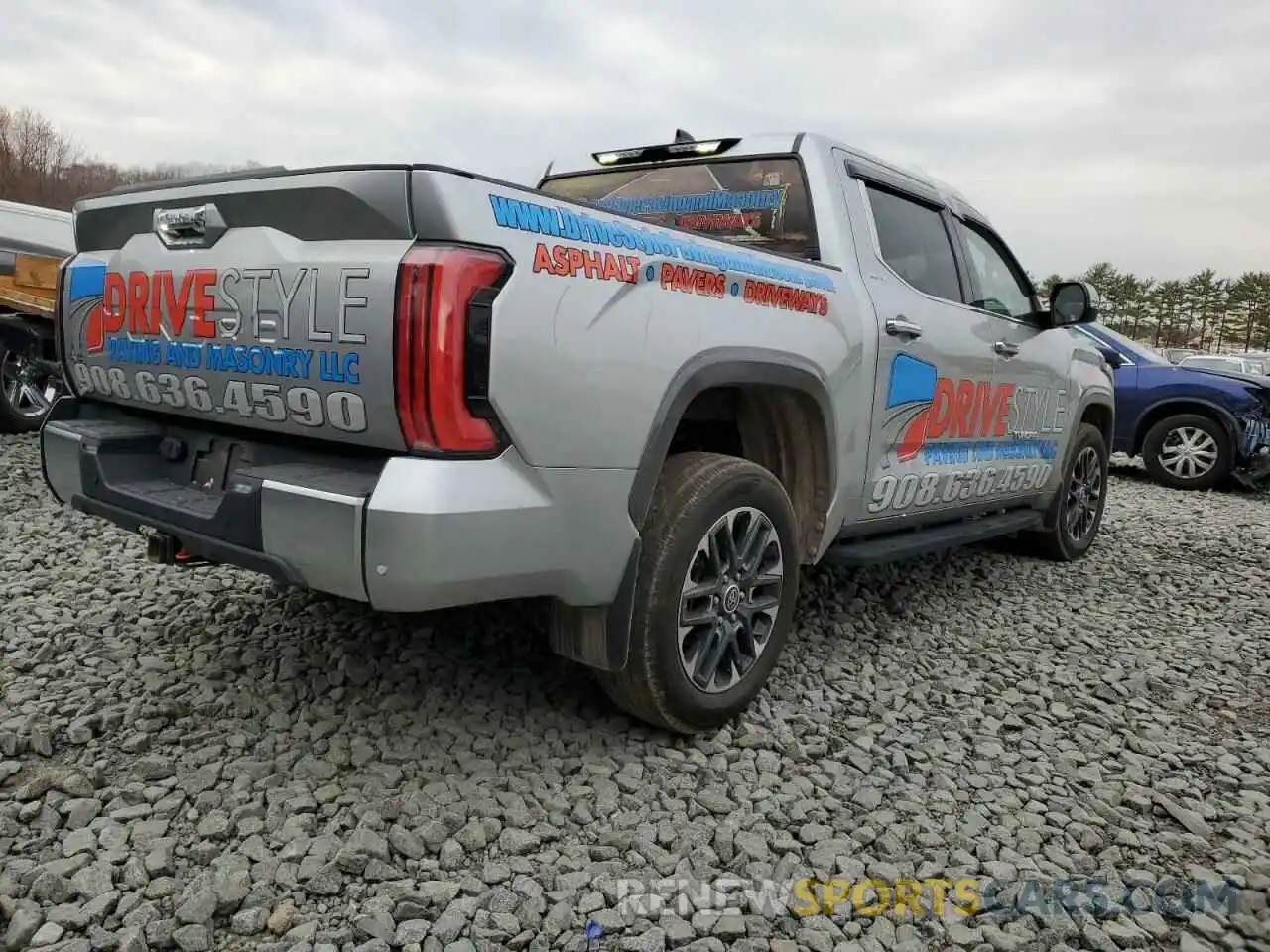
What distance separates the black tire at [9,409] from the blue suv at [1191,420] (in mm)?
9605

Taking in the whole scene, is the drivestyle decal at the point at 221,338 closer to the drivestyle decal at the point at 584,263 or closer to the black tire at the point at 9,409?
the drivestyle decal at the point at 584,263

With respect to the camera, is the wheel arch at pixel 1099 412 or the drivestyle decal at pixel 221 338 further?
the wheel arch at pixel 1099 412

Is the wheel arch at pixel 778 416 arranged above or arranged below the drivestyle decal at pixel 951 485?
above

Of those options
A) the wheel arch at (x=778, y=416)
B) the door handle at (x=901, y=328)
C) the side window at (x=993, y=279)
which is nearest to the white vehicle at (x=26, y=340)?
the wheel arch at (x=778, y=416)

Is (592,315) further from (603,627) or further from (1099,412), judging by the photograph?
(1099,412)

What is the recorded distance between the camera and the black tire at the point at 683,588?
2.55 meters

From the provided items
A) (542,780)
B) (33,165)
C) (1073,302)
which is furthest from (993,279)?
(33,165)

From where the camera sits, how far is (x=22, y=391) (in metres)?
7.08

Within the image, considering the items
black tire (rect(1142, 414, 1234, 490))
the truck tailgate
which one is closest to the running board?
the truck tailgate

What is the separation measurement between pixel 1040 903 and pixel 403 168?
2258mm

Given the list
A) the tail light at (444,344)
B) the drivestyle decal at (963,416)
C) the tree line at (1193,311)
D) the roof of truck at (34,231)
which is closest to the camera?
the tail light at (444,344)
